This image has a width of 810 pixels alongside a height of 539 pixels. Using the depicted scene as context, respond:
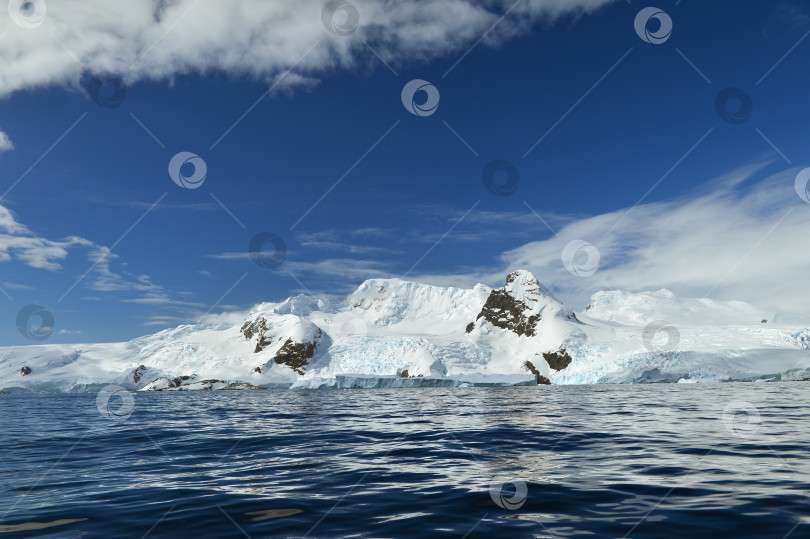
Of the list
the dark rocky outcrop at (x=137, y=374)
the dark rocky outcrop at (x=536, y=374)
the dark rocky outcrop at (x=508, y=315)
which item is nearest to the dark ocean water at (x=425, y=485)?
the dark rocky outcrop at (x=536, y=374)

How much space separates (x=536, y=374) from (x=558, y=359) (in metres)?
8.54

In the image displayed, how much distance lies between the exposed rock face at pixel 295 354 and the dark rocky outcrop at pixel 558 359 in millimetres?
97365

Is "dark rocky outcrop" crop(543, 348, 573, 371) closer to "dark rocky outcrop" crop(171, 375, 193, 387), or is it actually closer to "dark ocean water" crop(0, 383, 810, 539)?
"dark ocean water" crop(0, 383, 810, 539)

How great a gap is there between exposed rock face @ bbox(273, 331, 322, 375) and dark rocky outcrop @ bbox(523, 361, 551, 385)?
90.1 metres

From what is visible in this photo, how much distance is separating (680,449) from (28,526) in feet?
51.5

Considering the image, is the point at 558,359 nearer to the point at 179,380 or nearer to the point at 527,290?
the point at 527,290

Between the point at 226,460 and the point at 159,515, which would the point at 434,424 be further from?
the point at 159,515

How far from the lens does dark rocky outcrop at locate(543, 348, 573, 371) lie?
143875 mm

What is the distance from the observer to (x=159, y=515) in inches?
325

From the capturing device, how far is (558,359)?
147 m

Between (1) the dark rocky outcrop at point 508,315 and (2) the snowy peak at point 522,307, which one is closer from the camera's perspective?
(2) the snowy peak at point 522,307

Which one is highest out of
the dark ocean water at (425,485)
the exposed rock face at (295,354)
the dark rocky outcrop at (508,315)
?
the dark rocky outcrop at (508,315)

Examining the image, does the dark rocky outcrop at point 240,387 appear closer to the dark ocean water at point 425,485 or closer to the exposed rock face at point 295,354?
the exposed rock face at point 295,354

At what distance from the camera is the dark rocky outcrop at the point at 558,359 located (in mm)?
143875
